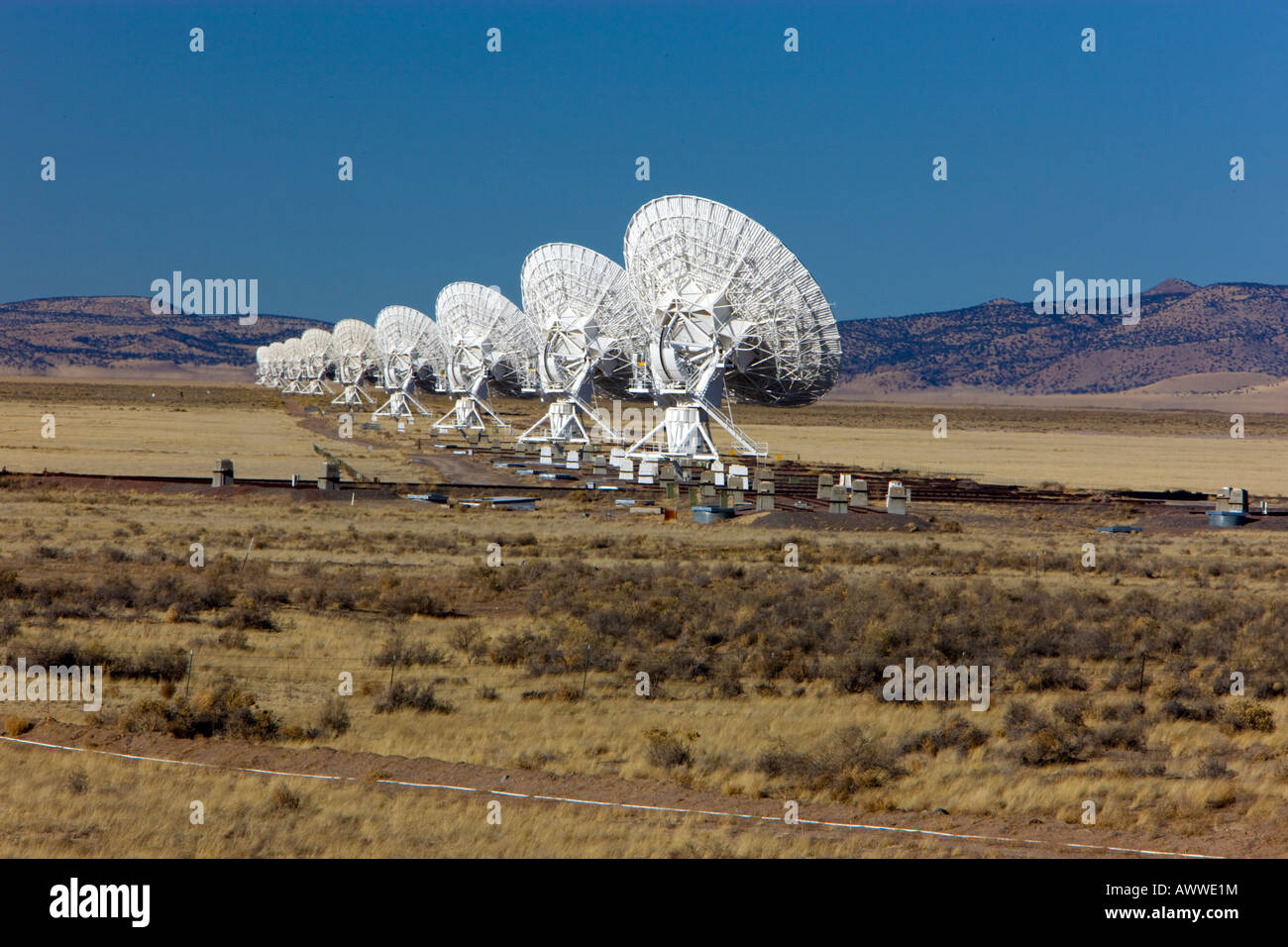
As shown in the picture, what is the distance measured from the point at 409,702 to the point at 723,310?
3561 cm

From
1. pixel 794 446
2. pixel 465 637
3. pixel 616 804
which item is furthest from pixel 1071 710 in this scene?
pixel 794 446

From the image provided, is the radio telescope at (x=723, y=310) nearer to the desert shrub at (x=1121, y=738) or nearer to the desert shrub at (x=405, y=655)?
the desert shrub at (x=405, y=655)

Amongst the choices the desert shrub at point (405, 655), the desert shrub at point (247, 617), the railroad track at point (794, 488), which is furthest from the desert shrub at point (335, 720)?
the railroad track at point (794, 488)

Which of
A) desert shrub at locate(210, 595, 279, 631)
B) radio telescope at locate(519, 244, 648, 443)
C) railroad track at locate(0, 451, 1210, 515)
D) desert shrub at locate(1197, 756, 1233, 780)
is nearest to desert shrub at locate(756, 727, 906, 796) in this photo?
desert shrub at locate(1197, 756, 1233, 780)

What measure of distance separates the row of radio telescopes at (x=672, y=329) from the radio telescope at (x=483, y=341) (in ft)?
0.37

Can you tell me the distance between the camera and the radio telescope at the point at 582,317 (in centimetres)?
6525

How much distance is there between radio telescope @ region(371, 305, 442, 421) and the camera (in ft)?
348

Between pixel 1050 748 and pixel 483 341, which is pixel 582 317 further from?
pixel 1050 748

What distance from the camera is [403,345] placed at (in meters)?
108

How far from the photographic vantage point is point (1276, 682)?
18.5 metres

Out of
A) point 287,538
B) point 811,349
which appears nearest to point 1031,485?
point 811,349

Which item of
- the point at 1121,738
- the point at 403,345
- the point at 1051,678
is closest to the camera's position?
the point at 1121,738
